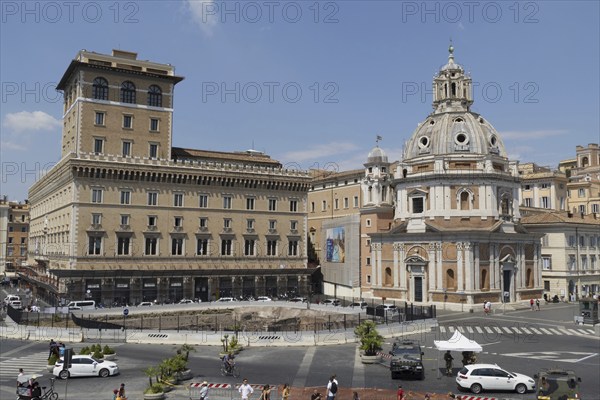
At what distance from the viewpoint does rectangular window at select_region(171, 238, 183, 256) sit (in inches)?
2913

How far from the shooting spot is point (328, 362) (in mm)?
36438

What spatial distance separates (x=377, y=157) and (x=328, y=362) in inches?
2119

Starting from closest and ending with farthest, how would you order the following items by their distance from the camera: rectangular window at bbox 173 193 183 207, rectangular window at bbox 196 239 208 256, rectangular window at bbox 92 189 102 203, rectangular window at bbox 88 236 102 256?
rectangular window at bbox 88 236 102 256 < rectangular window at bbox 92 189 102 203 < rectangular window at bbox 173 193 183 207 < rectangular window at bbox 196 239 208 256

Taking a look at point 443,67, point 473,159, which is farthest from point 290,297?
point 443,67

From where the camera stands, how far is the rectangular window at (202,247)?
7569 cm

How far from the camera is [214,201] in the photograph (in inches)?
3054

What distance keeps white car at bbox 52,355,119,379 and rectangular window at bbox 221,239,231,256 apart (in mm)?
45386

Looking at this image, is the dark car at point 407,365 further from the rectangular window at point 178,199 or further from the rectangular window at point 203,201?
the rectangular window at point 203,201

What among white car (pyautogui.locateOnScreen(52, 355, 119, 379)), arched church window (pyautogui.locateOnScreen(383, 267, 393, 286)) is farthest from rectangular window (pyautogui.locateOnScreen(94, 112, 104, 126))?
white car (pyautogui.locateOnScreen(52, 355, 119, 379))

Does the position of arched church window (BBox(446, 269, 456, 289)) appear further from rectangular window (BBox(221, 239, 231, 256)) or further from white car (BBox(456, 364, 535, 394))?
white car (BBox(456, 364, 535, 394))

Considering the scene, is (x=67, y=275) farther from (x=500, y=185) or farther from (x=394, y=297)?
(x=500, y=185)

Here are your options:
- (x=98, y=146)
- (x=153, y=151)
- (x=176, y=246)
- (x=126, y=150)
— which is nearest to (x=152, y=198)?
(x=176, y=246)

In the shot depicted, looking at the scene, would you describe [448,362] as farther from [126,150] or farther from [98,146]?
[98,146]

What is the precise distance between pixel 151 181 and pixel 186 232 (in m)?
7.92
